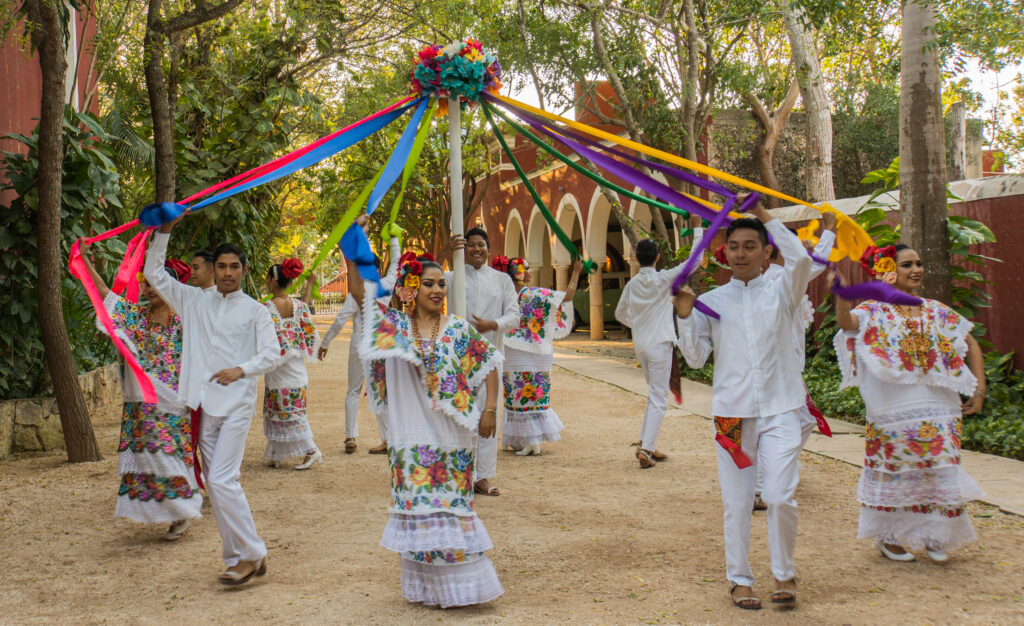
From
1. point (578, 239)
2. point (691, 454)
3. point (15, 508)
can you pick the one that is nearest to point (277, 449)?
point (15, 508)

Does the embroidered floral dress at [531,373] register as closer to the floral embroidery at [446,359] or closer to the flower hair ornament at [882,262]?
the flower hair ornament at [882,262]

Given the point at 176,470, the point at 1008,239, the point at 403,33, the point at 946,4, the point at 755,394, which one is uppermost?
the point at 403,33

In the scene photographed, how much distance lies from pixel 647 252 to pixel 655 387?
1.18m

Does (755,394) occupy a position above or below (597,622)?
above

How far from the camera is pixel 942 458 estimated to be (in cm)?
439

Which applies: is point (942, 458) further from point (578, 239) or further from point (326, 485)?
point (578, 239)

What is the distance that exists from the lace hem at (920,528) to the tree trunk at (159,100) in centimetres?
708

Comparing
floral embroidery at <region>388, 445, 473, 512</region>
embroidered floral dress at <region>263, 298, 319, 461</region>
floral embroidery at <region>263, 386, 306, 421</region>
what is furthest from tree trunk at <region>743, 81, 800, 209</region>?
floral embroidery at <region>388, 445, 473, 512</region>

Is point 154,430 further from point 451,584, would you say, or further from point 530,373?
point 530,373

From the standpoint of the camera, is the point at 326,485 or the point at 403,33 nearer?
the point at 326,485

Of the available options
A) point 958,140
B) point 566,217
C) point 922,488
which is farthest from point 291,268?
point 566,217

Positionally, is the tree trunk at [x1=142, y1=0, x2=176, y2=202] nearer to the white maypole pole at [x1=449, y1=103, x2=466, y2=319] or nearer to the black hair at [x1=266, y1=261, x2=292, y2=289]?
the black hair at [x1=266, y1=261, x2=292, y2=289]

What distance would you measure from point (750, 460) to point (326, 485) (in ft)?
12.6

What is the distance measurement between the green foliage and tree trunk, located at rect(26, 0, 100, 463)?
Answer: 0.61 meters
